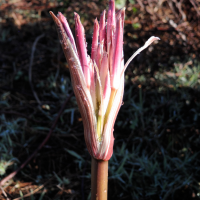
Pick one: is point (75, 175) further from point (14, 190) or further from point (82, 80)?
point (82, 80)

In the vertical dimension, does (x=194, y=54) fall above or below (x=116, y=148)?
above

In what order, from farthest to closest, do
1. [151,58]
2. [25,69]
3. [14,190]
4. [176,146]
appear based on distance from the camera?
[25,69] → [151,58] → [176,146] → [14,190]

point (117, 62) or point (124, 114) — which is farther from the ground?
point (117, 62)

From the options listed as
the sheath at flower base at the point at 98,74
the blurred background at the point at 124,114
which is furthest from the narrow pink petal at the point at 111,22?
the blurred background at the point at 124,114

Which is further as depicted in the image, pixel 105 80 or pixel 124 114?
pixel 124 114

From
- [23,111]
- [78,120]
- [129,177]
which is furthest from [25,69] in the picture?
[129,177]

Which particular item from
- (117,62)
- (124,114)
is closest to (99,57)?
(117,62)

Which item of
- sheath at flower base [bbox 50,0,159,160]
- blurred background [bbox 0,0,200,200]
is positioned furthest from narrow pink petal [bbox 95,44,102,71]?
blurred background [bbox 0,0,200,200]

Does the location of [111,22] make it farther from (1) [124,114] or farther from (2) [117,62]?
(1) [124,114]
